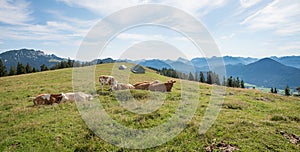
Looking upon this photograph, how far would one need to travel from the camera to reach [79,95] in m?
14.8

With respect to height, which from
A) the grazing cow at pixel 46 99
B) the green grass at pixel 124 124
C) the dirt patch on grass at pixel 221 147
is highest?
the grazing cow at pixel 46 99

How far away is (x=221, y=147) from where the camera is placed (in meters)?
7.95

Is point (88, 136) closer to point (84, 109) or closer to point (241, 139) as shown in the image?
point (84, 109)

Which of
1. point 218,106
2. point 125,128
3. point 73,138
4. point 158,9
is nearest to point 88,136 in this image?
point 73,138

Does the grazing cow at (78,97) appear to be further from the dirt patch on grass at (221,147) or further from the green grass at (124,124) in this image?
the dirt patch on grass at (221,147)

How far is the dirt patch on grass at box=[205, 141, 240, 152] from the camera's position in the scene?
7.80 metres

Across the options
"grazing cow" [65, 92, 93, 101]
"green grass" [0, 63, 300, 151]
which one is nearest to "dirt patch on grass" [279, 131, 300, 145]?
"green grass" [0, 63, 300, 151]

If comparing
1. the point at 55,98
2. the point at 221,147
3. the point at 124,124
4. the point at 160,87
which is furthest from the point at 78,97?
the point at 221,147

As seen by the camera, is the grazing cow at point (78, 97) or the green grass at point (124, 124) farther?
the grazing cow at point (78, 97)

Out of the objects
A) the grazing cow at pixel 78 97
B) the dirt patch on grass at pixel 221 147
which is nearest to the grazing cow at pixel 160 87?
the grazing cow at pixel 78 97

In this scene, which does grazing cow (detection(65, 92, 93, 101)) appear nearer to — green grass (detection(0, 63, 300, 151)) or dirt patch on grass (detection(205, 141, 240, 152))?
green grass (detection(0, 63, 300, 151))

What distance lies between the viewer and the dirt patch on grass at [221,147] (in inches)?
307

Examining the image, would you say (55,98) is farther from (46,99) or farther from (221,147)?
(221,147)

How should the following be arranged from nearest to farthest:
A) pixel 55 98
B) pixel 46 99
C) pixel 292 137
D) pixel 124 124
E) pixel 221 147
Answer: pixel 221 147
pixel 292 137
pixel 124 124
pixel 46 99
pixel 55 98
